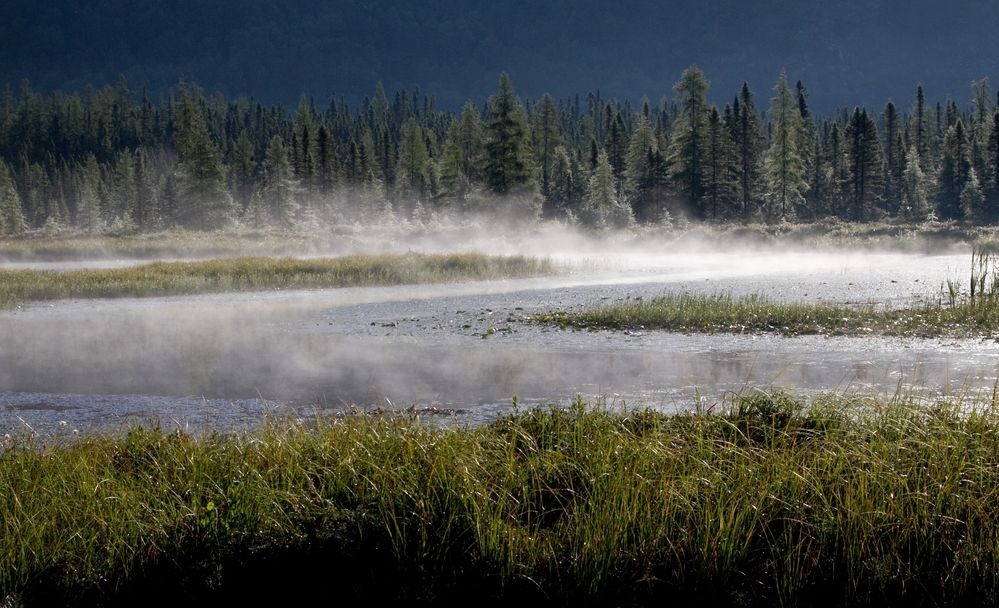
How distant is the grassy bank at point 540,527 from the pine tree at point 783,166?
7680cm

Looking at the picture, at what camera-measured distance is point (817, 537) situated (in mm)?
6188

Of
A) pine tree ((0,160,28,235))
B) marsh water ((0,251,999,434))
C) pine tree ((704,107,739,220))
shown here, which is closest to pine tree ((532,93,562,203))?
pine tree ((704,107,739,220))

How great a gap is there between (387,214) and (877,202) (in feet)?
179

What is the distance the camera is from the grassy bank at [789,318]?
20703 millimetres

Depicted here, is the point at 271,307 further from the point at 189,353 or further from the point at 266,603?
the point at 266,603

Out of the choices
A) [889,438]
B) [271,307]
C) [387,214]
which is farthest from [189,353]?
[387,214]

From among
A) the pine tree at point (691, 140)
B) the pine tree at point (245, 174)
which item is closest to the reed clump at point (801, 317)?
the pine tree at point (691, 140)

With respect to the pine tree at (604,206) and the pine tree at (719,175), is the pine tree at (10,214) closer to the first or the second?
the pine tree at (604,206)

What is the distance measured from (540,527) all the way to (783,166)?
7930 cm

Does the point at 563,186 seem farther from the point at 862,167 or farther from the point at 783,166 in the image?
the point at 862,167

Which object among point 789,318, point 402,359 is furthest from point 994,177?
point 402,359

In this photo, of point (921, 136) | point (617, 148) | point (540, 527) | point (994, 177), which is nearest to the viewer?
point (540, 527)

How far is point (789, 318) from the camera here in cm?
2252

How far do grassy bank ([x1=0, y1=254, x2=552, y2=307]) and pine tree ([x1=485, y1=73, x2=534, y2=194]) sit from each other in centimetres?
2690
